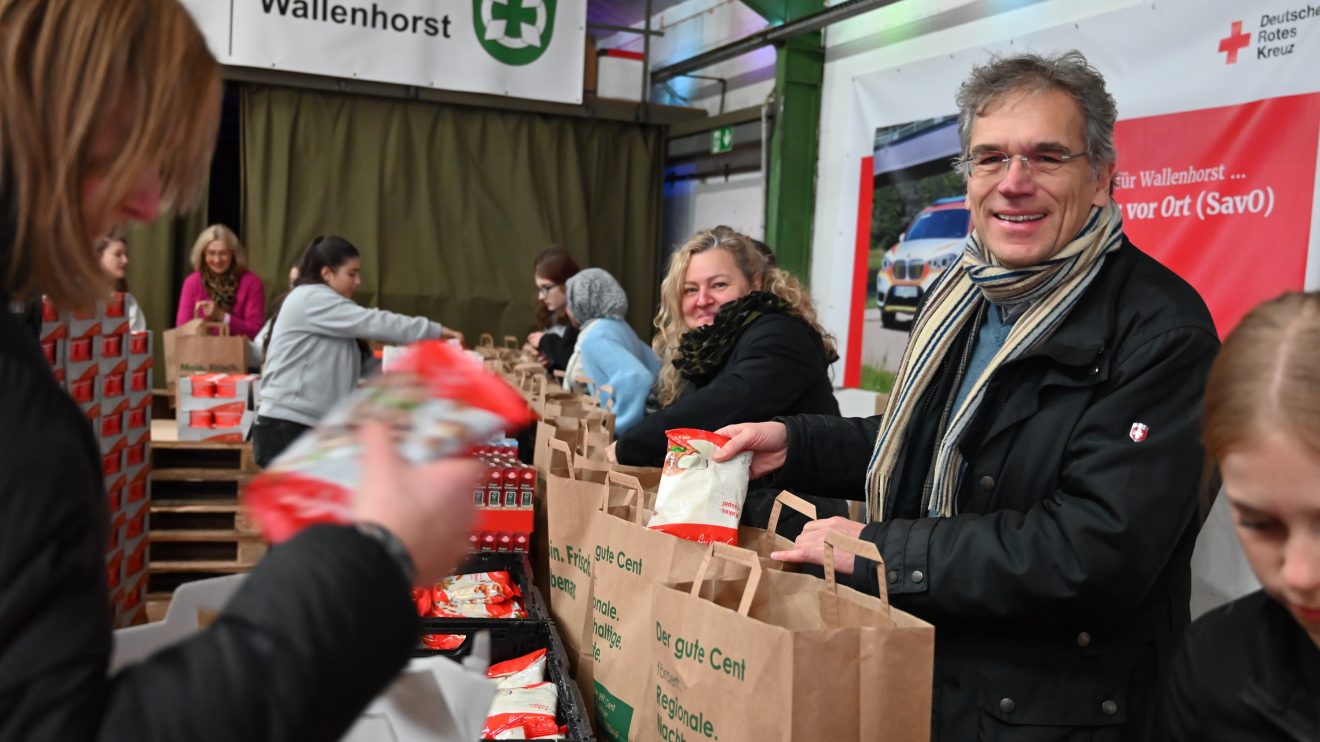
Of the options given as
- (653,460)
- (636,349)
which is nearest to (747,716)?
(653,460)

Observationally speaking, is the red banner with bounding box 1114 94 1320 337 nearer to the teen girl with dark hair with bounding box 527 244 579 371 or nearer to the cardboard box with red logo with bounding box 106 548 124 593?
the teen girl with dark hair with bounding box 527 244 579 371

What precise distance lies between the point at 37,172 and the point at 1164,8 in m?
3.82

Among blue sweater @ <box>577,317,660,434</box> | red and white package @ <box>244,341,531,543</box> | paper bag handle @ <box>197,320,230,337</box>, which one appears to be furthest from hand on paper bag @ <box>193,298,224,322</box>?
red and white package @ <box>244,341,531,543</box>

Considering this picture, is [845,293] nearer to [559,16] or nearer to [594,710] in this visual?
[559,16]

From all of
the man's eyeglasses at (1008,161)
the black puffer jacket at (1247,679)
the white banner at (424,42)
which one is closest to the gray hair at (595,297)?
the white banner at (424,42)

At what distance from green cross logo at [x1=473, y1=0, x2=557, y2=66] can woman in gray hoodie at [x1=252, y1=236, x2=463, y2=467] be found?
254 cm

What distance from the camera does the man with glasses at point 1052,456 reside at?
138cm

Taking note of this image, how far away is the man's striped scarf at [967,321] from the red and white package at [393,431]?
0.89 m

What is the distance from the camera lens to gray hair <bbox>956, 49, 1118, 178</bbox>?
5.09 feet

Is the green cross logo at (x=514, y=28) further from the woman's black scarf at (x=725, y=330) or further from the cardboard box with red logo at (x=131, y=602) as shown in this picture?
the woman's black scarf at (x=725, y=330)

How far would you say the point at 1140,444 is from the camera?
1.37 meters

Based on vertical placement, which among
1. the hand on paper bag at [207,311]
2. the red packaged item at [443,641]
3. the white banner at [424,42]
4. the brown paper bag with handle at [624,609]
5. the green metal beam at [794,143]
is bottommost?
the red packaged item at [443,641]

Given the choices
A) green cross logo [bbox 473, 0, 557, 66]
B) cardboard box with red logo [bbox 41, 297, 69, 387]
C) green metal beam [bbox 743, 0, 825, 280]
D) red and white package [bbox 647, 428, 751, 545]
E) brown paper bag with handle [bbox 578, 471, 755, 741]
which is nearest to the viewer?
brown paper bag with handle [bbox 578, 471, 755, 741]

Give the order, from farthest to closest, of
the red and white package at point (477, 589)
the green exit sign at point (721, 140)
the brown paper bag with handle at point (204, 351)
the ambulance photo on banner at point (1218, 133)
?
the green exit sign at point (721, 140) < the brown paper bag with handle at point (204, 351) < the ambulance photo on banner at point (1218, 133) < the red and white package at point (477, 589)
